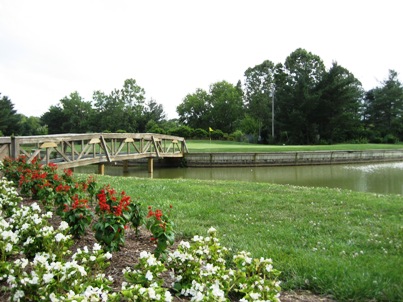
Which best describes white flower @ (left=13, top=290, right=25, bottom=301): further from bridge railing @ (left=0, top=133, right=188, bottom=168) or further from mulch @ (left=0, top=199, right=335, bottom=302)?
bridge railing @ (left=0, top=133, right=188, bottom=168)

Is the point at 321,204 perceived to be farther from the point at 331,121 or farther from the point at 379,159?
the point at 331,121

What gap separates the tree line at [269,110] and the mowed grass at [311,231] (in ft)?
108

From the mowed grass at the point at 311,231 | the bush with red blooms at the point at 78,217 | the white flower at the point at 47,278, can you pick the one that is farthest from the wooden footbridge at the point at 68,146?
the white flower at the point at 47,278

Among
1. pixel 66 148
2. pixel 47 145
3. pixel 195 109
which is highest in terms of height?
pixel 195 109

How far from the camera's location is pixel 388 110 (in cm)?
4312

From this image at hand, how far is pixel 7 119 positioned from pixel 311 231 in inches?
1920

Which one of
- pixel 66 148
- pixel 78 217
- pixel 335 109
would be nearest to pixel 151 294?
pixel 78 217

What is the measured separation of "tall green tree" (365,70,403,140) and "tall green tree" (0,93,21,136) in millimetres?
45461

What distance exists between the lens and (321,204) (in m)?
6.25

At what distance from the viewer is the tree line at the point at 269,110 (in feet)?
126

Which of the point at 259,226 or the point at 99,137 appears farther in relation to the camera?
the point at 99,137

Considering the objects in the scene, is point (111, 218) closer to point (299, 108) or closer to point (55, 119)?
point (299, 108)

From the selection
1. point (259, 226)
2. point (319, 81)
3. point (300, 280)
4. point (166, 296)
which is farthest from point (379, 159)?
point (166, 296)

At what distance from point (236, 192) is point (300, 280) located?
448 cm
